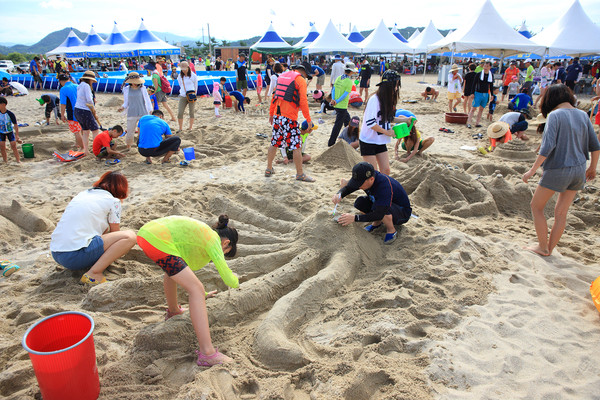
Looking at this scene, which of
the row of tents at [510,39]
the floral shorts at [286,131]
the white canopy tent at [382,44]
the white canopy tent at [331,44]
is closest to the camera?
the floral shorts at [286,131]

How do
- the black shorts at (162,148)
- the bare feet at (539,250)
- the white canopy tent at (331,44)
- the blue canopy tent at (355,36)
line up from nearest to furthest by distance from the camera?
the bare feet at (539,250), the black shorts at (162,148), the white canopy tent at (331,44), the blue canopy tent at (355,36)

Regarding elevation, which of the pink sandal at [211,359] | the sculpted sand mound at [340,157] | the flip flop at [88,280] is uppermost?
the sculpted sand mound at [340,157]

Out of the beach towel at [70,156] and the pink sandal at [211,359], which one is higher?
the beach towel at [70,156]

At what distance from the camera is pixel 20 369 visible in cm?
221

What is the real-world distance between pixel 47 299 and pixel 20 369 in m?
0.88

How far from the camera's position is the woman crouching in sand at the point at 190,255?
89.0 inches

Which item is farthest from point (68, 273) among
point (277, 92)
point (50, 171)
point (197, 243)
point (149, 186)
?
point (50, 171)

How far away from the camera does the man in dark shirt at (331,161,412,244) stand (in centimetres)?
325

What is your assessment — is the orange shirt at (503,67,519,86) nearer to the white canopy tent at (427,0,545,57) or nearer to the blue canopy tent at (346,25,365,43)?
the white canopy tent at (427,0,545,57)

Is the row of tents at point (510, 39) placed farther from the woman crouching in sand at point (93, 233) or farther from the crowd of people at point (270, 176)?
the woman crouching in sand at point (93, 233)

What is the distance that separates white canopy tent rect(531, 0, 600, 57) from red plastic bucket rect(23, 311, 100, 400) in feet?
59.9

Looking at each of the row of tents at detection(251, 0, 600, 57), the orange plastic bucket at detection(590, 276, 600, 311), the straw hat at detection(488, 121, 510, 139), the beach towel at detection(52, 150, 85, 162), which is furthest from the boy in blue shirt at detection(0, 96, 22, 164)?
the row of tents at detection(251, 0, 600, 57)

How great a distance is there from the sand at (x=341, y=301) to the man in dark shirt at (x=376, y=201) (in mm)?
159

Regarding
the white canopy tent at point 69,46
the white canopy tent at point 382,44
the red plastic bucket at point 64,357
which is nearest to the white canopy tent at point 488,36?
the white canopy tent at point 382,44
